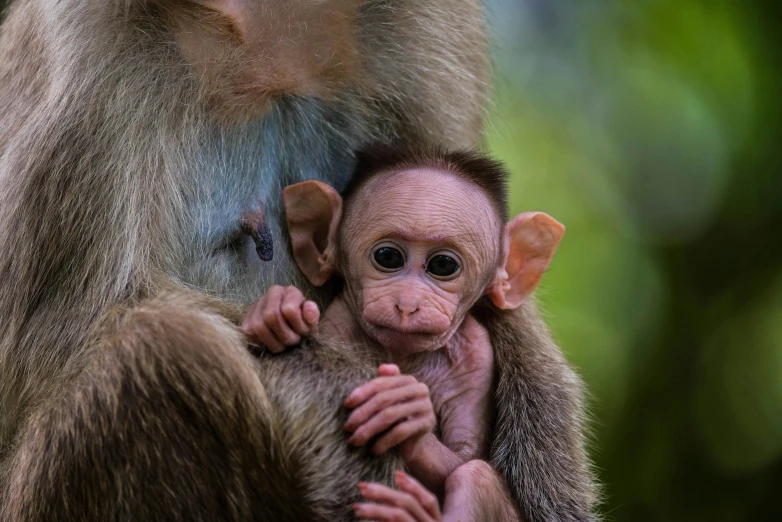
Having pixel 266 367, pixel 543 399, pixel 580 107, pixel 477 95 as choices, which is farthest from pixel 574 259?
pixel 266 367

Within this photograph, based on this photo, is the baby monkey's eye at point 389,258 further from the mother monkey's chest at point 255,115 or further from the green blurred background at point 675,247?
the green blurred background at point 675,247

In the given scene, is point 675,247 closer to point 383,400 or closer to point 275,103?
point 275,103

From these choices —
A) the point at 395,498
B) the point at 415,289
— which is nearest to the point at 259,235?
the point at 415,289

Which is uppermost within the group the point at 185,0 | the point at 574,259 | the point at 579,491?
the point at 185,0

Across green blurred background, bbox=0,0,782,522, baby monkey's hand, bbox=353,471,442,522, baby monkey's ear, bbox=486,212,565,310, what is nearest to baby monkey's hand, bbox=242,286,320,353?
baby monkey's hand, bbox=353,471,442,522

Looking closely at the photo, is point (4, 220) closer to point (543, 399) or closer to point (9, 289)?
point (9, 289)

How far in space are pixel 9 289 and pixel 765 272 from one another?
318 centimetres

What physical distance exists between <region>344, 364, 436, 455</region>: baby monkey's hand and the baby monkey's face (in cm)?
13

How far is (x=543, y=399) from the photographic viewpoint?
2873 millimetres

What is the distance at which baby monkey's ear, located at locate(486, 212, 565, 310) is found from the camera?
2865 mm

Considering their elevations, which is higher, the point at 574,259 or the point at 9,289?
the point at 9,289

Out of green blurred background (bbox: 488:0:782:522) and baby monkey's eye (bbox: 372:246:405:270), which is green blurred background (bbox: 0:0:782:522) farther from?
baby monkey's eye (bbox: 372:246:405:270)

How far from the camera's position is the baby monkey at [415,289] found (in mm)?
2373

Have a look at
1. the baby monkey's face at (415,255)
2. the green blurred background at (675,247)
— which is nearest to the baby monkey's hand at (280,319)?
the baby monkey's face at (415,255)
